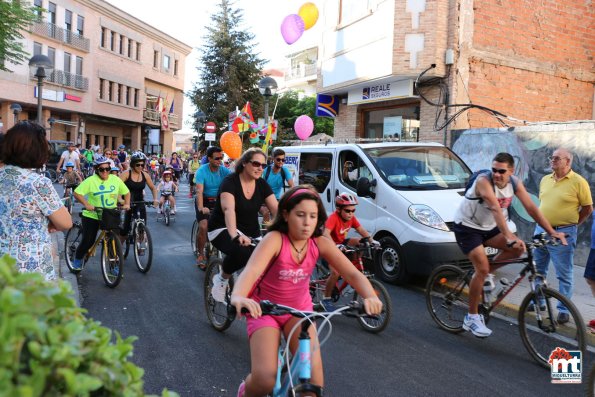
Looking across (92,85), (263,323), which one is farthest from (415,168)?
(92,85)

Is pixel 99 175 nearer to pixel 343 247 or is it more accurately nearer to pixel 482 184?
pixel 343 247

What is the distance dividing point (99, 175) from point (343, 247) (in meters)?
3.72

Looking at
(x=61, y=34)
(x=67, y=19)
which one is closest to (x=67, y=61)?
(x=61, y=34)

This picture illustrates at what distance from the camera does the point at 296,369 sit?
8.55 ft

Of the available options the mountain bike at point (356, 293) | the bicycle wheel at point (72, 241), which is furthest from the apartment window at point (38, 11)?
the mountain bike at point (356, 293)

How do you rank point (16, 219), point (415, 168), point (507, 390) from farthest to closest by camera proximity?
point (415, 168) < point (507, 390) < point (16, 219)

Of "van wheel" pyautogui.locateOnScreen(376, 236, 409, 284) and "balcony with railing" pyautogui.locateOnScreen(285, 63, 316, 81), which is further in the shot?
"balcony with railing" pyautogui.locateOnScreen(285, 63, 316, 81)

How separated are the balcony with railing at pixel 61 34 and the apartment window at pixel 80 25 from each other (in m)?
0.54

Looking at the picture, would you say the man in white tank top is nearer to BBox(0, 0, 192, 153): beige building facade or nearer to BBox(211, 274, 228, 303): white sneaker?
BBox(211, 274, 228, 303): white sneaker

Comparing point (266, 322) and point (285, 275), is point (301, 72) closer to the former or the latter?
point (285, 275)

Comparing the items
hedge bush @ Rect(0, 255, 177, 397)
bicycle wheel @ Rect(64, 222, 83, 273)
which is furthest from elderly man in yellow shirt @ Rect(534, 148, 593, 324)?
bicycle wheel @ Rect(64, 222, 83, 273)

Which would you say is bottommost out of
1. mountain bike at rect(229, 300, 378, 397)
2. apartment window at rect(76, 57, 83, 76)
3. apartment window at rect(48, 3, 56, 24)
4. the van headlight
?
mountain bike at rect(229, 300, 378, 397)

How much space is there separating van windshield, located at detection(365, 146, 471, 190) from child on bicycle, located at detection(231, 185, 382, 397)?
16.6 ft

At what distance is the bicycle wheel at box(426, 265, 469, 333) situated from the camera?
5.66 meters
